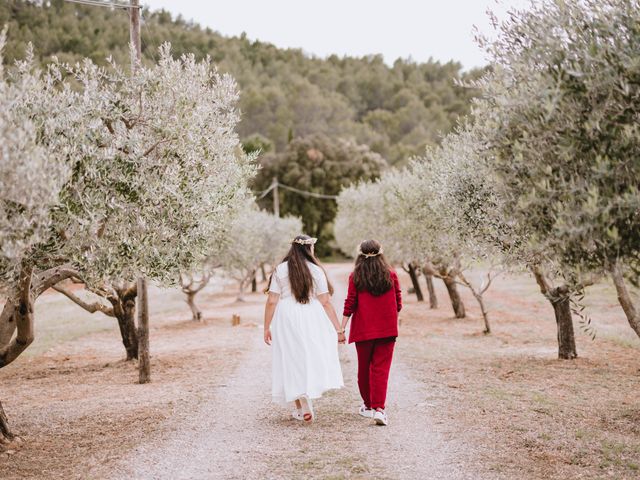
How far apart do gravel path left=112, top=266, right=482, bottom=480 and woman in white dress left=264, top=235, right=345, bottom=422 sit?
65 centimetres

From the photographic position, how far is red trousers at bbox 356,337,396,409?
9.59 meters

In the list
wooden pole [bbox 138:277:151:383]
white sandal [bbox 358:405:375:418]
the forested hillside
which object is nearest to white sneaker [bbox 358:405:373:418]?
white sandal [bbox 358:405:375:418]

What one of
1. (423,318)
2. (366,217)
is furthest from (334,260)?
(423,318)

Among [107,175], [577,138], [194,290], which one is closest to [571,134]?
[577,138]

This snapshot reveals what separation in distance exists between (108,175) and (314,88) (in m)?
120

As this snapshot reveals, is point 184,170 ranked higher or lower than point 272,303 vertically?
higher

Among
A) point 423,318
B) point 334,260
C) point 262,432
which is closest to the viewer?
point 262,432

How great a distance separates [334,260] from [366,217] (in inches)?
1950

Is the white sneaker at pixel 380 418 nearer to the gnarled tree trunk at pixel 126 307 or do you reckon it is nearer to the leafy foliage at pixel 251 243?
the gnarled tree trunk at pixel 126 307

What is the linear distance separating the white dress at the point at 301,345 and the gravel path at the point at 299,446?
0.63 m

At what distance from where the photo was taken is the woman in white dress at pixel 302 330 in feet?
31.6

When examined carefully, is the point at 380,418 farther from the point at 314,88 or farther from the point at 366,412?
the point at 314,88

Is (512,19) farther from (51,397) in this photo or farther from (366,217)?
(366,217)

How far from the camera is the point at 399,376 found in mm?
14492
